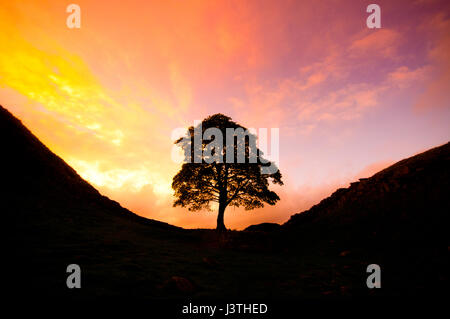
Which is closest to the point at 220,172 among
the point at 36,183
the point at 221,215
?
the point at 221,215

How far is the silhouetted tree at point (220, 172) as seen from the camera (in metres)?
28.5

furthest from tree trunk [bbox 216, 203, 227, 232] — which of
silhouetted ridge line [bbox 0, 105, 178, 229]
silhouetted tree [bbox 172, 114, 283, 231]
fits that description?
silhouetted ridge line [bbox 0, 105, 178, 229]

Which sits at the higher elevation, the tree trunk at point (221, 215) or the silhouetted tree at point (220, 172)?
the silhouetted tree at point (220, 172)

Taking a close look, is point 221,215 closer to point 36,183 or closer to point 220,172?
point 220,172

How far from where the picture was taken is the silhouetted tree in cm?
2845

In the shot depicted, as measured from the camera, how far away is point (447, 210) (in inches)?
517

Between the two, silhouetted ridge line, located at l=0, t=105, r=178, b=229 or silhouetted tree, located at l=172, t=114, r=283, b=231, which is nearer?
silhouetted ridge line, located at l=0, t=105, r=178, b=229

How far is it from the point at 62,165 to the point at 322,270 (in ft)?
89.7

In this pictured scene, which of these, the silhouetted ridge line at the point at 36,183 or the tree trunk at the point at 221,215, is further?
the tree trunk at the point at 221,215

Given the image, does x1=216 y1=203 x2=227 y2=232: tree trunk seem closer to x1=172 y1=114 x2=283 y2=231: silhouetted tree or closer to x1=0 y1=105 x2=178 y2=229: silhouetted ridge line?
x1=172 y1=114 x2=283 y2=231: silhouetted tree

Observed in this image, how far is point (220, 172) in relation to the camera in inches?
1143

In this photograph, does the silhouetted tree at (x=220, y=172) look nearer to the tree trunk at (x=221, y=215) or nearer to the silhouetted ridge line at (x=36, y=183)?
the tree trunk at (x=221, y=215)

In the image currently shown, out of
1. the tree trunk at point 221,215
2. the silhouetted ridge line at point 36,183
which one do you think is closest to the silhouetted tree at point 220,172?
the tree trunk at point 221,215
